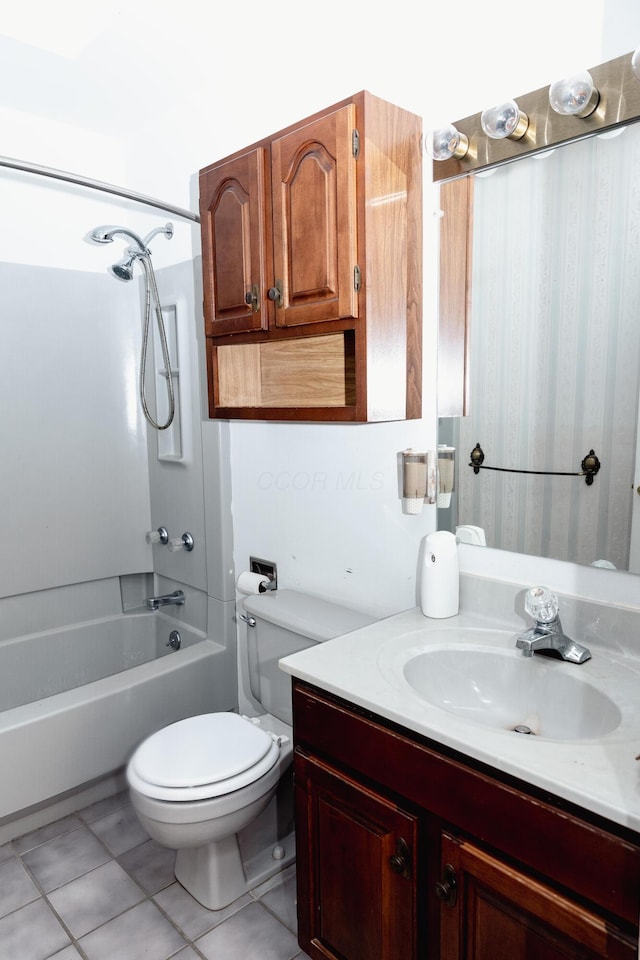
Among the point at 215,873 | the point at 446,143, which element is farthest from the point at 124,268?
the point at 215,873

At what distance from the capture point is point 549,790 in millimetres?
957

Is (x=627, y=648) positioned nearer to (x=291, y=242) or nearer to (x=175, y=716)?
(x=291, y=242)

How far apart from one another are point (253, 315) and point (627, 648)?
1223mm

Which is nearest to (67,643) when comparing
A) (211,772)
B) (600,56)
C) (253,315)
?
(211,772)

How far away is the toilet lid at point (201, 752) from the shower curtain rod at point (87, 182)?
1.62 meters

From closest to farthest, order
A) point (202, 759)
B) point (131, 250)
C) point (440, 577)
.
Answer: point (440, 577) < point (202, 759) < point (131, 250)

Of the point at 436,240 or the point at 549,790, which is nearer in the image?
the point at 549,790

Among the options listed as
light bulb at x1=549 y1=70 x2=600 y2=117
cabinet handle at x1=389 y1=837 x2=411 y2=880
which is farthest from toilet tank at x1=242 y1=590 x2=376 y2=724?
light bulb at x1=549 y1=70 x2=600 y2=117

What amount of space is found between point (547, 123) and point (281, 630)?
1464 millimetres

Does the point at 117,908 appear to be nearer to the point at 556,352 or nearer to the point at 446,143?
the point at 556,352

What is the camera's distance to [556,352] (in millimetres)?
1428

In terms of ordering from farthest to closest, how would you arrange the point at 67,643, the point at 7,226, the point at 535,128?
the point at 67,643 → the point at 7,226 → the point at 535,128

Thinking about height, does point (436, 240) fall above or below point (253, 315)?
above

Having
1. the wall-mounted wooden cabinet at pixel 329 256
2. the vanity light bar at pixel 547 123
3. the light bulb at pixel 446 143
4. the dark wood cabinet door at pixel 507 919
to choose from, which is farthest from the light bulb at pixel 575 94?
the dark wood cabinet door at pixel 507 919
